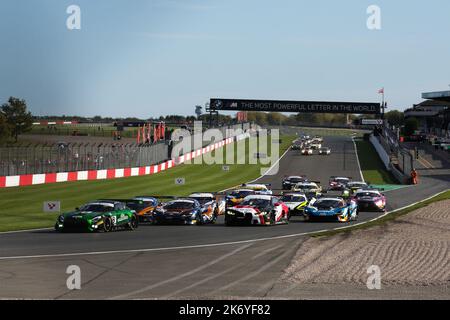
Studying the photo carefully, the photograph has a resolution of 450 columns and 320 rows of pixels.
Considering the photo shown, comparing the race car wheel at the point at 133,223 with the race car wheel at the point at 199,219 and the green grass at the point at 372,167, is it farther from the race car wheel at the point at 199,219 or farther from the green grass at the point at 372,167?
the green grass at the point at 372,167

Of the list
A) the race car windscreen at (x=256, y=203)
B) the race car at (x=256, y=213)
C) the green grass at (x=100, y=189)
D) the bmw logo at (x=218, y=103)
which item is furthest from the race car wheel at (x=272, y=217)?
the bmw logo at (x=218, y=103)

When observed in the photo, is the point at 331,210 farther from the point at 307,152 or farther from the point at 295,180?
the point at 307,152

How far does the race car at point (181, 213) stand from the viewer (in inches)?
1259

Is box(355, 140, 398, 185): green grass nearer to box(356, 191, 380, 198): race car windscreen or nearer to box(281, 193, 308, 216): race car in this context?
box(356, 191, 380, 198): race car windscreen

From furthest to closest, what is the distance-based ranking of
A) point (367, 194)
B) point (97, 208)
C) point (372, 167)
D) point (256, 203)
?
point (372, 167)
point (367, 194)
point (256, 203)
point (97, 208)

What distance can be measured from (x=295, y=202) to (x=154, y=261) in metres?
18.3

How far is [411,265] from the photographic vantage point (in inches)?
789

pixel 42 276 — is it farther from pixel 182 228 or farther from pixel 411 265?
pixel 182 228

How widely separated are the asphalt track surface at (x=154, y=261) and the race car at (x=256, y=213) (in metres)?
0.68

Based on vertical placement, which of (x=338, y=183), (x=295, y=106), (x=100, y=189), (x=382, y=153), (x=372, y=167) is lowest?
(x=372, y=167)

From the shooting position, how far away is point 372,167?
82.9m

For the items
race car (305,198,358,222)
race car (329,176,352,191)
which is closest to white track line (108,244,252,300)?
race car (305,198,358,222)

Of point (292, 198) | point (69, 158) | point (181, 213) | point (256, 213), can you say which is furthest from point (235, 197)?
point (69, 158)

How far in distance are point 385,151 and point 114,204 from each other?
6556 centimetres
